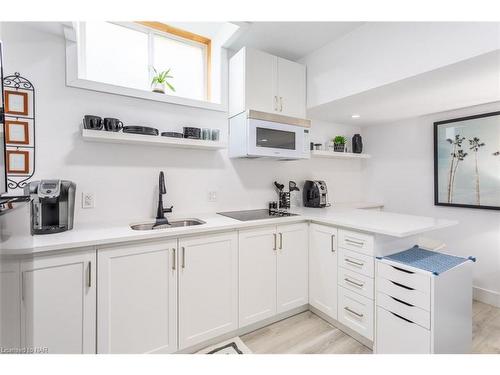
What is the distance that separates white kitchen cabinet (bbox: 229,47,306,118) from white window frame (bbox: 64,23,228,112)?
8 centimetres

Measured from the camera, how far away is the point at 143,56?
2174mm

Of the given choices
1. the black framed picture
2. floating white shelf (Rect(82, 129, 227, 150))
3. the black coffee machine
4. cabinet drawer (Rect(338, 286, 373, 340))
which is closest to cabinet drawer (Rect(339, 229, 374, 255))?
cabinet drawer (Rect(338, 286, 373, 340))

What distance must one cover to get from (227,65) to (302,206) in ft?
5.68

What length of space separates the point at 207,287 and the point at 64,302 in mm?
799

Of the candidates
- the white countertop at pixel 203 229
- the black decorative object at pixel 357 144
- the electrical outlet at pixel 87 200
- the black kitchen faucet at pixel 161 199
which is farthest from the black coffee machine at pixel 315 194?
the electrical outlet at pixel 87 200

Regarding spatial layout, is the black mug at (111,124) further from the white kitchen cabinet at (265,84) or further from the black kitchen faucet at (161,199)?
the white kitchen cabinet at (265,84)

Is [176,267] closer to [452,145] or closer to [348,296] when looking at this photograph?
[348,296]

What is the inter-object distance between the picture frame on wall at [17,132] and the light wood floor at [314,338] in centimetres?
208

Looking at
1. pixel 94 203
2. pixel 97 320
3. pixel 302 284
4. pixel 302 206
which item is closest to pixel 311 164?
pixel 302 206

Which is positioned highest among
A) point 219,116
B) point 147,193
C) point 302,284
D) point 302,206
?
point 219,116

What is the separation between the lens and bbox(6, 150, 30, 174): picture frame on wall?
156 cm

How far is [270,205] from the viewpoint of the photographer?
2578mm

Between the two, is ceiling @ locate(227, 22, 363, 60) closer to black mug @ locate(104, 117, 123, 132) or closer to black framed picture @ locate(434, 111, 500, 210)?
black mug @ locate(104, 117, 123, 132)

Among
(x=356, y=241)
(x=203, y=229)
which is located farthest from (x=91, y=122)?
(x=356, y=241)
